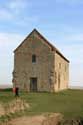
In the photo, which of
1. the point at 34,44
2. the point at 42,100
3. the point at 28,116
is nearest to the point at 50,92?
the point at 34,44

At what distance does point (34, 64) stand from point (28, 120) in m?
24.4

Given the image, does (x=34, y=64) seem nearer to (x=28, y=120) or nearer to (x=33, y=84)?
(x=33, y=84)

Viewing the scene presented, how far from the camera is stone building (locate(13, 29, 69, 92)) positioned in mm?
53406

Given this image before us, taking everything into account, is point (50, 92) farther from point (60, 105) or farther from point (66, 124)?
point (66, 124)

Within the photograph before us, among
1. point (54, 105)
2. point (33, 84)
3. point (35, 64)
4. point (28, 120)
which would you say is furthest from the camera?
point (33, 84)

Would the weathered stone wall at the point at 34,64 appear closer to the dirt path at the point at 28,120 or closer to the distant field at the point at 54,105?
the distant field at the point at 54,105

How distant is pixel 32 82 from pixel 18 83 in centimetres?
207

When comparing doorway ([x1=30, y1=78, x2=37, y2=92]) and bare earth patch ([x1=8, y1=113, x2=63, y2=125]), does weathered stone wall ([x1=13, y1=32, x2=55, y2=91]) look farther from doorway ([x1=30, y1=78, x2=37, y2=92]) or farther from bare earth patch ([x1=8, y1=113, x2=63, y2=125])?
bare earth patch ([x1=8, y1=113, x2=63, y2=125])

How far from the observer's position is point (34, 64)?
54.1 m

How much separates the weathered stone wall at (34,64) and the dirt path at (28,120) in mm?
22276

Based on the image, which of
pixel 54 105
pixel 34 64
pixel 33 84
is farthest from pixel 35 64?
pixel 54 105

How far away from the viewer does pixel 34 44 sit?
54.1 metres

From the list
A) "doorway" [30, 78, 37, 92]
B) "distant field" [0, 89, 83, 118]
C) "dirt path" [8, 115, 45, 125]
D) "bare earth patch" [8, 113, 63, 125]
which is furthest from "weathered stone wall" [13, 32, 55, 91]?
"dirt path" [8, 115, 45, 125]

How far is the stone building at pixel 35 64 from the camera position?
53.4 meters
